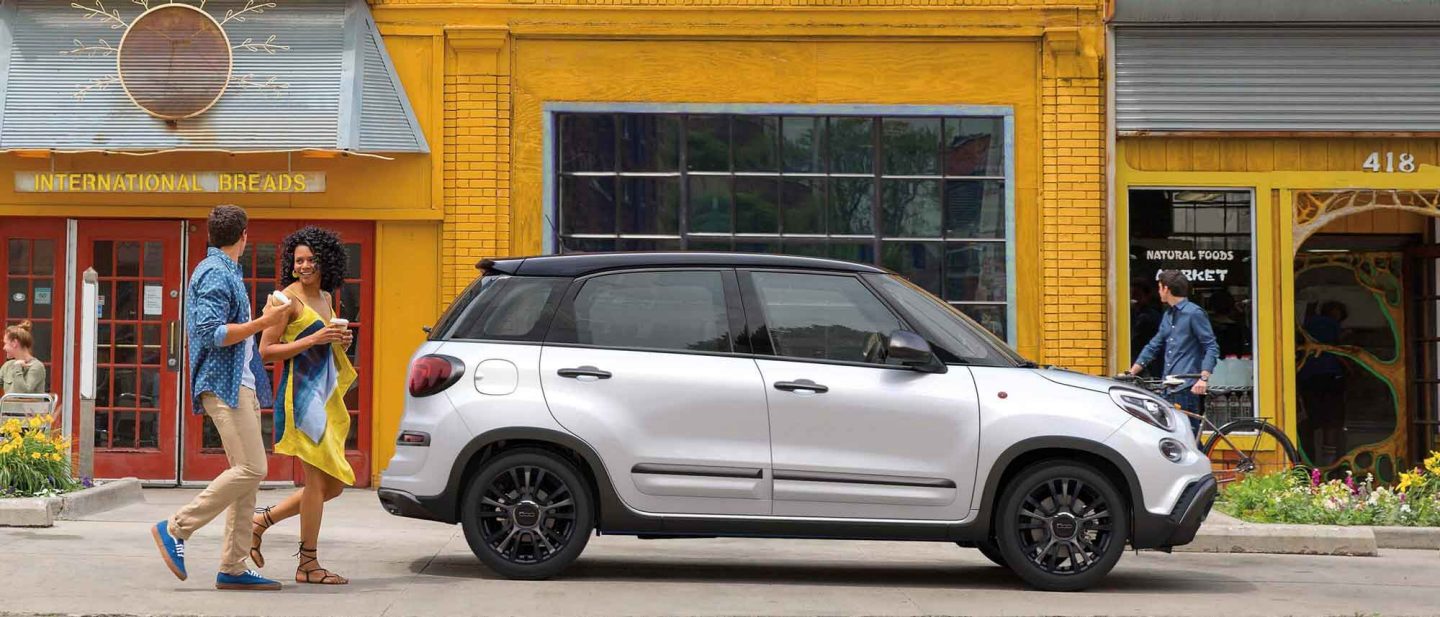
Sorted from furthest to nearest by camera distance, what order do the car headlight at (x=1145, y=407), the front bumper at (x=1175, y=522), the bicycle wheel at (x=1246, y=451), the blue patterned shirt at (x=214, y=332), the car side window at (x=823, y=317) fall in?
the bicycle wheel at (x=1246, y=451), the car side window at (x=823, y=317), the car headlight at (x=1145, y=407), the front bumper at (x=1175, y=522), the blue patterned shirt at (x=214, y=332)

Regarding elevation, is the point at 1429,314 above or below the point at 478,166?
below

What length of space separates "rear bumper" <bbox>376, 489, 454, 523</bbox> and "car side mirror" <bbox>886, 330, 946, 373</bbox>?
2.34m

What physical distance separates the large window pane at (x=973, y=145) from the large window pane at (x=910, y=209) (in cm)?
26

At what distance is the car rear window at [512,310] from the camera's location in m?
8.74

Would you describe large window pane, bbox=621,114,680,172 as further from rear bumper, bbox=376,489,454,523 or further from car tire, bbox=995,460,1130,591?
car tire, bbox=995,460,1130,591

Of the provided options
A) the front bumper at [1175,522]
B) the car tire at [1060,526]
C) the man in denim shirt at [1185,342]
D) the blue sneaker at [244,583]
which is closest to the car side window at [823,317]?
the car tire at [1060,526]

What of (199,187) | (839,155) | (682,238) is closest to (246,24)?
(199,187)

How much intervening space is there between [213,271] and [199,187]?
20.6ft

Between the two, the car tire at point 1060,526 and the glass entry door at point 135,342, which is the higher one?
the glass entry door at point 135,342

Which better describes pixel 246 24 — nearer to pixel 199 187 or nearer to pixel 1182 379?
pixel 199 187

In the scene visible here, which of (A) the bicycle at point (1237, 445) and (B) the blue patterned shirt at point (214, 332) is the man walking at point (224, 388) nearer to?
(B) the blue patterned shirt at point (214, 332)

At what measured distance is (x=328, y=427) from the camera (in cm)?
815

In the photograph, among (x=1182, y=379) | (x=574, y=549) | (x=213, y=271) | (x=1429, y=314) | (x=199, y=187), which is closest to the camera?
(x=213, y=271)

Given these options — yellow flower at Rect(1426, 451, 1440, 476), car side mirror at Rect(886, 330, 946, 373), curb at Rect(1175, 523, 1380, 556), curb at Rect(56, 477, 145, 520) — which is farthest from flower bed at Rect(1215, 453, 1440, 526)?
curb at Rect(56, 477, 145, 520)
